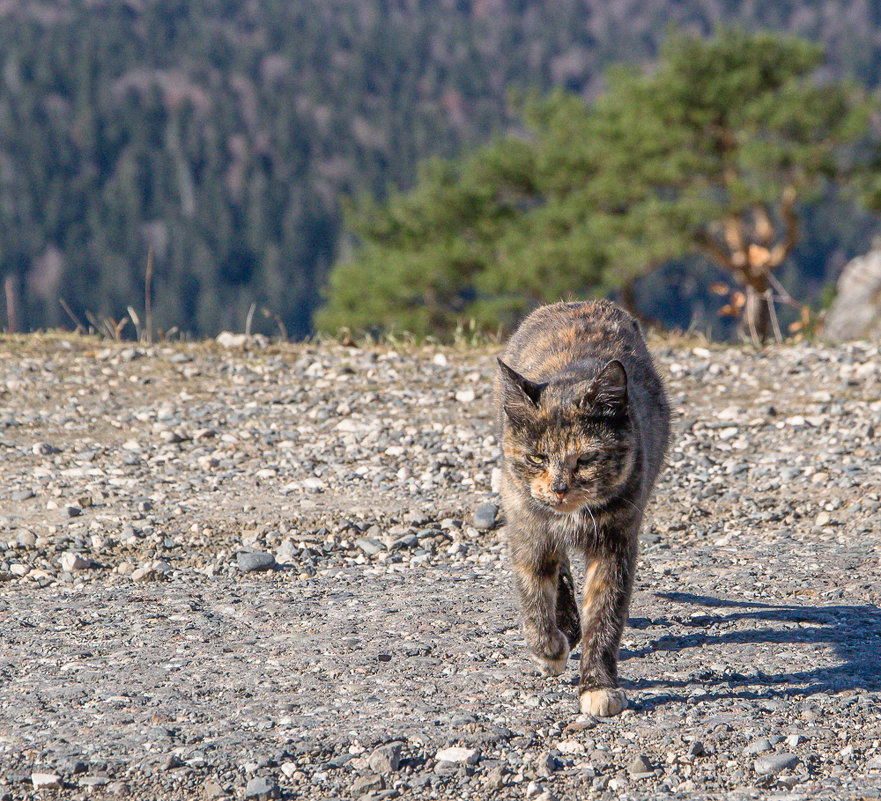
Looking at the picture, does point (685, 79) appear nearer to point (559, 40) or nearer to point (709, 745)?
point (709, 745)

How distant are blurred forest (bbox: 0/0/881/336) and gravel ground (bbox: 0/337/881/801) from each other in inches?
2165

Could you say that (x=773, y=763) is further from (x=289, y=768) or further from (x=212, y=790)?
(x=212, y=790)

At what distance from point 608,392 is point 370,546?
8.82 feet

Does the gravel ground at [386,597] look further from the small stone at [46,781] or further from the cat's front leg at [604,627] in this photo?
the cat's front leg at [604,627]

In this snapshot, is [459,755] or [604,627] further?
[604,627]

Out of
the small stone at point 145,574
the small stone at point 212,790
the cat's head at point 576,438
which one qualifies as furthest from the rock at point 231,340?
the small stone at point 212,790

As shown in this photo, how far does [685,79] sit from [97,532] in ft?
90.0

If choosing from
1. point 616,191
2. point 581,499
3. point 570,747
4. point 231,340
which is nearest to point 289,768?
point 570,747

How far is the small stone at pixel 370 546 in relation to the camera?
6.80m

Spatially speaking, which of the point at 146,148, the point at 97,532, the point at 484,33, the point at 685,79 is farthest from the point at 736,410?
the point at 484,33

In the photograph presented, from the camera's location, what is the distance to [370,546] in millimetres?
6844

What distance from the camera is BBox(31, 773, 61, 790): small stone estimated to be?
3.90 m

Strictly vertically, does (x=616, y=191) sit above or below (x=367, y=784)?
below

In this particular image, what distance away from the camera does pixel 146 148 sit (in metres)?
110
